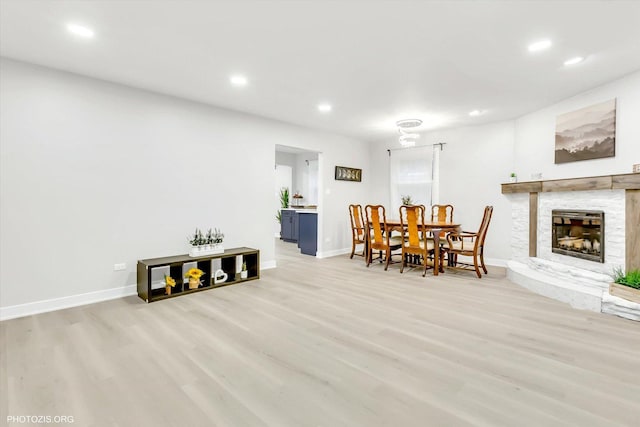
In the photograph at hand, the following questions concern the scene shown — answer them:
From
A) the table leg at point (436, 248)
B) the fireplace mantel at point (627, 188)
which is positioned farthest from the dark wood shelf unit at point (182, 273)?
the fireplace mantel at point (627, 188)

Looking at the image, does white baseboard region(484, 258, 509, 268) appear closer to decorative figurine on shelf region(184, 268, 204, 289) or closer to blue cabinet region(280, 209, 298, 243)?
blue cabinet region(280, 209, 298, 243)

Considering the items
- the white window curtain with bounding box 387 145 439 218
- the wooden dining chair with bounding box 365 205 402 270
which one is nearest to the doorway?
the white window curtain with bounding box 387 145 439 218

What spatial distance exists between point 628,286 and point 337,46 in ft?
12.3

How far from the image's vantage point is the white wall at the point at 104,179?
307cm

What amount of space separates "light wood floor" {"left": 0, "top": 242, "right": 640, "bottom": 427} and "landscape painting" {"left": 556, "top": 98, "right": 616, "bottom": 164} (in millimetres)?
2028

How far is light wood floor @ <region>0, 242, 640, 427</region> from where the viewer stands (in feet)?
5.41

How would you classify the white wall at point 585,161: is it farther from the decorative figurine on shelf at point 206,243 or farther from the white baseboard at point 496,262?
the decorative figurine on shelf at point 206,243

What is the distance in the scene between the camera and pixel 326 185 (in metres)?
6.39

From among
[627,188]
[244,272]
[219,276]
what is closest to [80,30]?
[219,276]

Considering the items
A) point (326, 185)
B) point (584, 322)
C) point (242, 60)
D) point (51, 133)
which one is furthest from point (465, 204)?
point (51, 133)

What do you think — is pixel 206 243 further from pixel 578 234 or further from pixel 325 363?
pixel 578 234

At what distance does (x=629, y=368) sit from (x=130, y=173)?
499 centimetres

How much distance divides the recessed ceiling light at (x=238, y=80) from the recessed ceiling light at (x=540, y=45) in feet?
9.51

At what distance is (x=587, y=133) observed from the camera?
3953 millimetres
